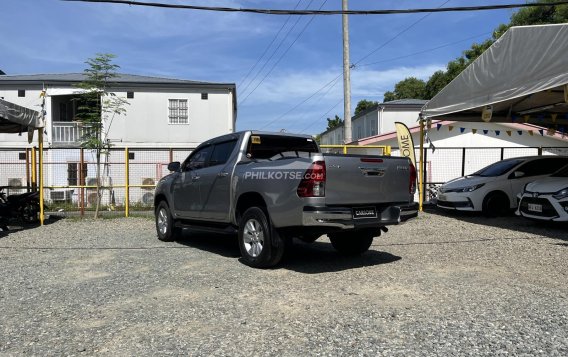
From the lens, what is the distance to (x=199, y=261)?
7375mm

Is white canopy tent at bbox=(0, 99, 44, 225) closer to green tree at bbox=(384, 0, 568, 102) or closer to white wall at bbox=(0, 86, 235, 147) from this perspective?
white wall at bbox=(0, 86, 235, 147)

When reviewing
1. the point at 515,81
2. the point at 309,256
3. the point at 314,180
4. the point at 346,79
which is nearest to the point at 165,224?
the point at 309,256

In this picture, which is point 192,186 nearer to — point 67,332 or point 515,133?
point 67,332

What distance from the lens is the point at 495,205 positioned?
41.0 feet

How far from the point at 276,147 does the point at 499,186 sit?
7468 millimetres

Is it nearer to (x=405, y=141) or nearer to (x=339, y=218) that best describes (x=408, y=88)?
(x=405, y=141)

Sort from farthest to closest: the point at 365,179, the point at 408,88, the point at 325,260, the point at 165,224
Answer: the point at 408,88
the point at 165,224
the point at 325,260
the point at 365,179

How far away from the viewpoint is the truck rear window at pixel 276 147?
7.52 meters

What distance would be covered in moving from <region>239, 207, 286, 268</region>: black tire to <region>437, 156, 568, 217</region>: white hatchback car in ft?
25.0

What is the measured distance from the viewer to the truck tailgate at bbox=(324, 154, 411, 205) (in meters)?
5.99

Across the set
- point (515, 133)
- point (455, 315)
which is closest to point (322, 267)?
point (455, 315)

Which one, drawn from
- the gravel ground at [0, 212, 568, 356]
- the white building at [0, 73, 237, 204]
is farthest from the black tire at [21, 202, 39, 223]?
the white building at [0, 73, 237, 204]

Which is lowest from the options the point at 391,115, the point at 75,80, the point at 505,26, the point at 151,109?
the point at 151,109

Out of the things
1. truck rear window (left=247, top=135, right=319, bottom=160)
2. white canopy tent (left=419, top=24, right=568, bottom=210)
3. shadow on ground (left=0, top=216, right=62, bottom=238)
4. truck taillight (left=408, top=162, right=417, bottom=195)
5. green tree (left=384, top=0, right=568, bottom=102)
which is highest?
green tree (left=384, top=0, right=568, bottom=102)
